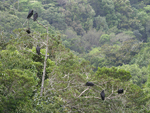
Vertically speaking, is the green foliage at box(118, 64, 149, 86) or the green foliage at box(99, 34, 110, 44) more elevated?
the green foliage at box(99, 34, 110, 44)

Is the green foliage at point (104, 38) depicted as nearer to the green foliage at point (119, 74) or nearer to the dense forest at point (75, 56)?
the dense forest at point (75, 56)

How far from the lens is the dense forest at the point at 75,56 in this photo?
6191 millimetres

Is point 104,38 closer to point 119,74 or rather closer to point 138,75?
point 138,75

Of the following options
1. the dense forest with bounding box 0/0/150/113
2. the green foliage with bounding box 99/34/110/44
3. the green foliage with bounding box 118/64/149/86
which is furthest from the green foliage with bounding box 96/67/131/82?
the green foliage with bounding box 99/34/110/44

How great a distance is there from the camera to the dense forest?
244 inches

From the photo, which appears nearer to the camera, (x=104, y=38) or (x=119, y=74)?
(x=119, y=74)

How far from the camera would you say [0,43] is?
14.7 metres

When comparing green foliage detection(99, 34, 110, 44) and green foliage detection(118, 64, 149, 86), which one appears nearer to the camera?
green foliage detection(118, 64, 149, 86)

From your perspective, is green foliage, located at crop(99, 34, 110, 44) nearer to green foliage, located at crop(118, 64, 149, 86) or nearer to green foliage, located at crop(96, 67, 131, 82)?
green foliage, located at crop(118, 64, 149, 86)

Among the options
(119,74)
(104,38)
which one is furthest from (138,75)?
(104,38)

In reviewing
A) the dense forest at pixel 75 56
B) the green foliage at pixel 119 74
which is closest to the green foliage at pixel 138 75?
the dense forest at pixel 75 56

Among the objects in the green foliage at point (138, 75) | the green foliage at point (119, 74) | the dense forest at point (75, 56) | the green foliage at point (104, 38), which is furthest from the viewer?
the green foliage at point (104, 38)

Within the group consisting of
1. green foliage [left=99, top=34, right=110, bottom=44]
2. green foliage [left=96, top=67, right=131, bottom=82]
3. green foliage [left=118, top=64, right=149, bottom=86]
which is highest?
green foliage [left=96, top=67, right=131, bottom=82]

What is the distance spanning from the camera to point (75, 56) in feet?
55.6
